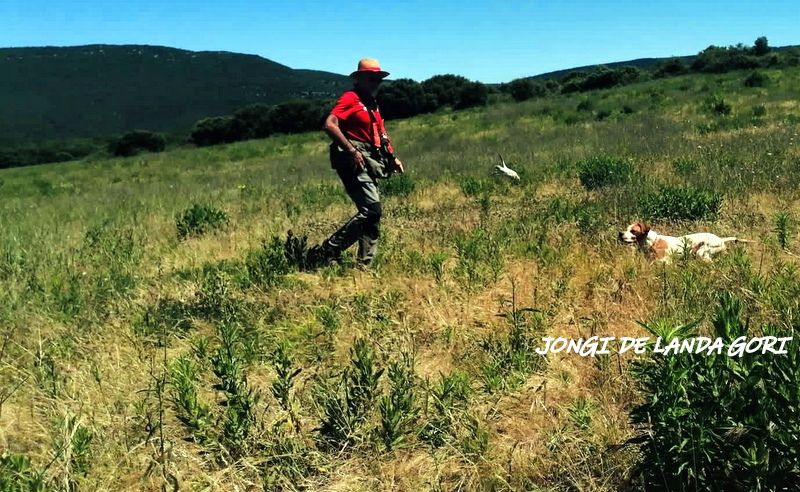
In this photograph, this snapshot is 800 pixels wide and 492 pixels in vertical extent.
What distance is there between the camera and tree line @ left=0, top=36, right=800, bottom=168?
37031 mm

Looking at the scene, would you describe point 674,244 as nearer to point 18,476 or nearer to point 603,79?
point 18,476

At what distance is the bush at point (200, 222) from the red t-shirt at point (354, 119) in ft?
10.2

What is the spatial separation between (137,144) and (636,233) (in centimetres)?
3752

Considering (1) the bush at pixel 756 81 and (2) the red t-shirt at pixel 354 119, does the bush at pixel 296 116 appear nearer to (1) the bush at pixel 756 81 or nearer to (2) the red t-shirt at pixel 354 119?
(1) the bush at pixel 756 81

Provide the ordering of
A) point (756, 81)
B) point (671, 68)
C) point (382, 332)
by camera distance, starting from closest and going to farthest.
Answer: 1. point (382, 332)
2. point (756, 81)
3. point (671, 68)

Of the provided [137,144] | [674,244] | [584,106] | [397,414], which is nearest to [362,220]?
[674,244]

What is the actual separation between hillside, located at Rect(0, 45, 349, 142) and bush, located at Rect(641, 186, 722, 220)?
84893 mm

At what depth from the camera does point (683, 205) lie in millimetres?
6000

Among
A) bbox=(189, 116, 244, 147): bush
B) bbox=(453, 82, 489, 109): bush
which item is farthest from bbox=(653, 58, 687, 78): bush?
bbox=(189, 116, 244, 147): bush

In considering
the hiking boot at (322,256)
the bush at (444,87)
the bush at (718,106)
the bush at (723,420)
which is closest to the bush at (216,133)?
the bush at (444,87)

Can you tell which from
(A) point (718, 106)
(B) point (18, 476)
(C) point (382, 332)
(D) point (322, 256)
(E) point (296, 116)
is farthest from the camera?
(E) point (296, 116)

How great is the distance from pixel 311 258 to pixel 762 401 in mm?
4125

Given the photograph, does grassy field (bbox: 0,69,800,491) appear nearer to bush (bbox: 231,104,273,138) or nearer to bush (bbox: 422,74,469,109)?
bush (bbox: 231,104,273,138)

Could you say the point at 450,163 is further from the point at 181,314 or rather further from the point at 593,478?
the point at 593,478
